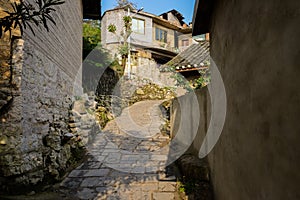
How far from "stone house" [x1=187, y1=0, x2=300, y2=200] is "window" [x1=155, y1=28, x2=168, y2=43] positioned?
18.7m

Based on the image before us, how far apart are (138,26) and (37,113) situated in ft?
55.1

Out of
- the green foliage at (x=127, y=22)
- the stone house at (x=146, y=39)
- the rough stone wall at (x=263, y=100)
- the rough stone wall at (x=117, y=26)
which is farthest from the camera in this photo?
the rough stone wall at (x=117, y=26)

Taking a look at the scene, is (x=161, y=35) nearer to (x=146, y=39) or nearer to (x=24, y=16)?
(x=146, y=39)

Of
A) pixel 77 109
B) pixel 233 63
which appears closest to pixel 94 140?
pixel 77 109

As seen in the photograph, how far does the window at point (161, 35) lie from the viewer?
19750 millimetres

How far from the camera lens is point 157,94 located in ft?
47.4

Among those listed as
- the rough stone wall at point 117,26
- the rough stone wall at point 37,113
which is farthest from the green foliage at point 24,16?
the rough stone wall at point 117,26

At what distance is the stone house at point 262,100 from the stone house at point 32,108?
2812 millimetres

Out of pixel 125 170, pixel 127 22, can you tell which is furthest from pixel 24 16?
pixel 127 22

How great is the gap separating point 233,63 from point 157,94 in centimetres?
1268

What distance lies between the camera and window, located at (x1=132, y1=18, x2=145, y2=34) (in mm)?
17750

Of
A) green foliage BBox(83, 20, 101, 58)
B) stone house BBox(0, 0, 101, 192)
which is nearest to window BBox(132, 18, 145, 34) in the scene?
green foliage BBox(83, 20, 101, 58)

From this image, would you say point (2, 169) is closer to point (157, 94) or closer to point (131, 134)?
point (131, 134)

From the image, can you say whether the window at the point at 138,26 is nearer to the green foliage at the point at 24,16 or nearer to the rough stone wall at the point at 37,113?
the rough stone wall at the point at 37,113
